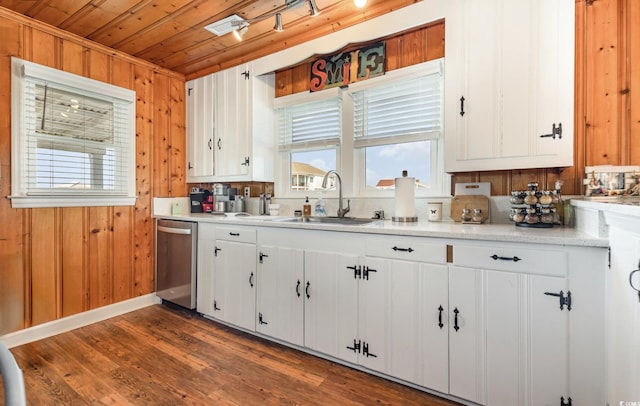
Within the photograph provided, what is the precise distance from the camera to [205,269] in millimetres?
2768

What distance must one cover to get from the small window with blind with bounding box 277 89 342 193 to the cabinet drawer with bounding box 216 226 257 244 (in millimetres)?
771

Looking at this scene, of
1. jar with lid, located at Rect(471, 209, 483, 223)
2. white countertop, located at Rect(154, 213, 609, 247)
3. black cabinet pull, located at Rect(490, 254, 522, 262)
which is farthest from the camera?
jar with lid, located at Rect(471, 209, 483, 223)

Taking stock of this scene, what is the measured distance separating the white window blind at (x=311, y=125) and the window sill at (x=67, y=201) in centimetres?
165

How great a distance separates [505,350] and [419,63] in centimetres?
194

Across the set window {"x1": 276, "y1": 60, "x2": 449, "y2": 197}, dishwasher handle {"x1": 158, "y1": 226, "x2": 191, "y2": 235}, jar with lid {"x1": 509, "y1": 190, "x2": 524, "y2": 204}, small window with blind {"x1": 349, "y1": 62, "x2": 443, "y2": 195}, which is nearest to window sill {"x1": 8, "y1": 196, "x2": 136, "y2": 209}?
dishwasher handle {"x1": 158, "y1": 226, "x2": 191, "y2": 235}

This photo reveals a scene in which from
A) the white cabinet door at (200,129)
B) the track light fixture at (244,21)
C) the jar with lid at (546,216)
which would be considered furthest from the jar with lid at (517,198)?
the white cabinet door at (200,129)

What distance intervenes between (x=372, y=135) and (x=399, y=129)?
0.75ft

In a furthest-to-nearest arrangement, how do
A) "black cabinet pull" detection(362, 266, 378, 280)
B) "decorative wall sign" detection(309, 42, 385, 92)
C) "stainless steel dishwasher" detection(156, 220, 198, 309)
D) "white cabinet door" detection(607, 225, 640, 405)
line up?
"stainless steel dishwasher" detection(156, 220, 198, 309) → "decorative wall sign" detection(309, 42, 385, 92) → "black cabinet pull" detection(362, 266, 378, 280) → "white cabinet door" detection(607, 225, 640, 405)

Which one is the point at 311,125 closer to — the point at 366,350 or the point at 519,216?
the point at 519,216

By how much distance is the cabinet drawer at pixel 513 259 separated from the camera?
139 centimetres

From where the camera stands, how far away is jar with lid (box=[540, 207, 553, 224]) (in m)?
1.72

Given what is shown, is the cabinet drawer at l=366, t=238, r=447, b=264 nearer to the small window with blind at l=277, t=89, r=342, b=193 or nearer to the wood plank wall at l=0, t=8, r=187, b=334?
the small window with blind at l=277, t=89, r=342, b=193

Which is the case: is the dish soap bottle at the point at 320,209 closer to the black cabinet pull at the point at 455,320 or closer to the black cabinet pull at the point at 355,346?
the black cabinet pull at the point at 355,346

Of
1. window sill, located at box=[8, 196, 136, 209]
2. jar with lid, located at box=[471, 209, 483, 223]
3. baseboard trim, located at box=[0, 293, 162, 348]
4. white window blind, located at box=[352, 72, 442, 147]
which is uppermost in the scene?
white window blind, located at box=[352, 72, 442, 147]
